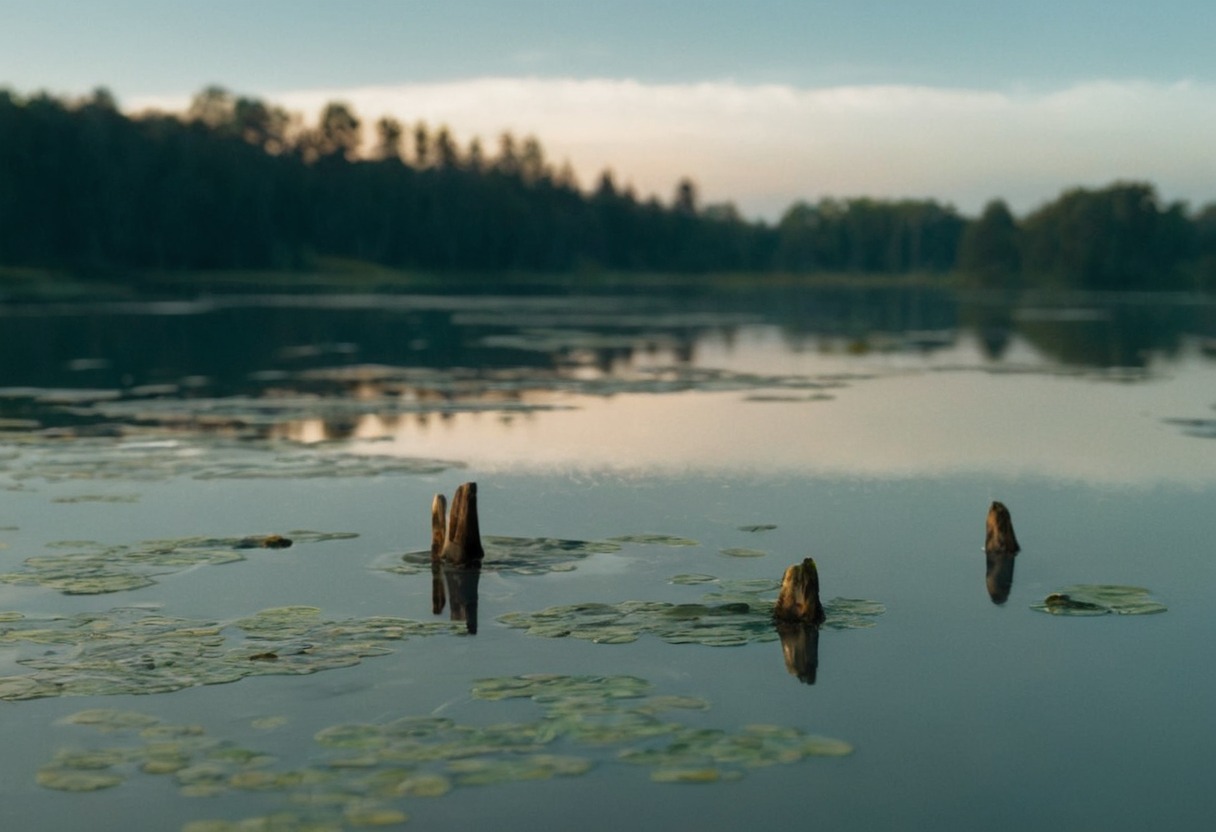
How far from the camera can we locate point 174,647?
1398 centimetres

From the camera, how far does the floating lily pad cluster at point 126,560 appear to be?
16.5 metres

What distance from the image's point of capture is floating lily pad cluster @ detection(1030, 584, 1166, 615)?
16078 mm

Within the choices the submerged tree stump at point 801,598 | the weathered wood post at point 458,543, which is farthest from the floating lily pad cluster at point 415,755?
the weathered wood post at point 458,543

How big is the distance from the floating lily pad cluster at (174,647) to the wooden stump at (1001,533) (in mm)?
7663

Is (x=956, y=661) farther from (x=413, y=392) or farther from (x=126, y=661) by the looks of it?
(x=413, y=392)

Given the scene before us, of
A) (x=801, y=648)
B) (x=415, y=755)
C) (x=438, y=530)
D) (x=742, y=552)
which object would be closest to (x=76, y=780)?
(x=415, y=755)

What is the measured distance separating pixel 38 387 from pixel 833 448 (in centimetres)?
2300

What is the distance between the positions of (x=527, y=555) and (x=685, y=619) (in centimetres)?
357

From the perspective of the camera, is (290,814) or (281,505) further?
(281,505)

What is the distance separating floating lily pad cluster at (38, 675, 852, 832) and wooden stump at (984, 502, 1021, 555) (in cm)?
752

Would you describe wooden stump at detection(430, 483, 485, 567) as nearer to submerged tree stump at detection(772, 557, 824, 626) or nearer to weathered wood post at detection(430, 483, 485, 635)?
weathered wood post at detection(430, 483, 485, 635)

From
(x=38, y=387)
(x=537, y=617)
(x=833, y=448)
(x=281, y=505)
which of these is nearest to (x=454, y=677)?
(x=537, y=617)

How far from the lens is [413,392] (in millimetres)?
39406

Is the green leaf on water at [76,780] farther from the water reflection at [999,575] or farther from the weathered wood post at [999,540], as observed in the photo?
the weathered wood post at [999,540]
